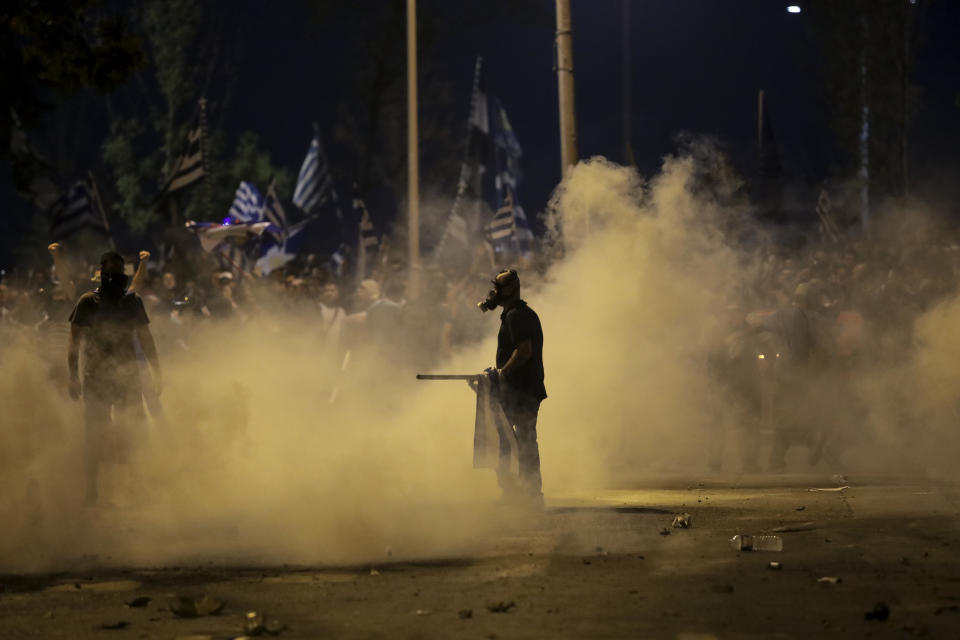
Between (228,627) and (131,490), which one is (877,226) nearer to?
(131,490)

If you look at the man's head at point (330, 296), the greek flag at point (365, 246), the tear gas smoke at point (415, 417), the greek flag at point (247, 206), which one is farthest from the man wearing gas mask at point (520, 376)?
the greek flag at point (247, 206)

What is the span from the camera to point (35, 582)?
896 cm

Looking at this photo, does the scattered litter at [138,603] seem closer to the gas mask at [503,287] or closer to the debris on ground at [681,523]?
the debris on ground at [681,523]

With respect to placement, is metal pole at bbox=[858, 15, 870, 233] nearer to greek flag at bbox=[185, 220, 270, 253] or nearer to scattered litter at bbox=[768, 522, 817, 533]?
greek flag at bbox=[185, 220, 270, 253]

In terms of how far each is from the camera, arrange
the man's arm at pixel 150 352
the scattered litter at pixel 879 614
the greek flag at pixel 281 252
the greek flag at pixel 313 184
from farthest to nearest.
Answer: the greek flag at pixel 313 184
the greek flag at pixel 281 252
the man's arm at pixel 150 352
the scattered litter at pixel 879 614

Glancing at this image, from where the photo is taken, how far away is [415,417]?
51.4 feet

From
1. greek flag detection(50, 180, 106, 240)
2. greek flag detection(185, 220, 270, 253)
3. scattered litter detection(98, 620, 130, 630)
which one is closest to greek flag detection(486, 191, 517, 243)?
greek flag detection(185, 220, 270, 253)

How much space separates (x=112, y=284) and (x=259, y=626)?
5.96 meters

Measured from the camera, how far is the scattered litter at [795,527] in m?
10.6

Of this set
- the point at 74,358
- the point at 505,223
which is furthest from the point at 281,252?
the point at 74,358

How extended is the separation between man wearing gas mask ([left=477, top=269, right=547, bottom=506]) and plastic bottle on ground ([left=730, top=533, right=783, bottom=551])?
9.52ft

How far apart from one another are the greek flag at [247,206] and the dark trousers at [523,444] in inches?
733

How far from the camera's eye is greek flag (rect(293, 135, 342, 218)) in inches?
1298

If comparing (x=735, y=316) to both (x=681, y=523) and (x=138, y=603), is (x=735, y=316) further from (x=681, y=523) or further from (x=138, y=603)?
(x=138, y=603)
